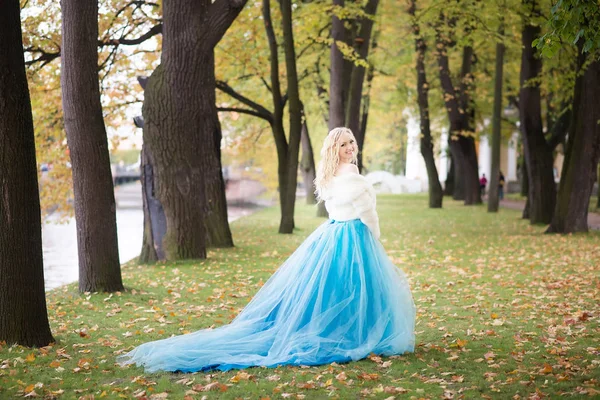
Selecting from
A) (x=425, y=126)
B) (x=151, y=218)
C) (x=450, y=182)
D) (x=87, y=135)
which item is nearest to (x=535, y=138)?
(x=151, y=218)

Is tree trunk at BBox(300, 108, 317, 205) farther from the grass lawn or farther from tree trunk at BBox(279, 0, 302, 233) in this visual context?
the grass lawn

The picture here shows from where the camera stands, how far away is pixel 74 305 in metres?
10.7

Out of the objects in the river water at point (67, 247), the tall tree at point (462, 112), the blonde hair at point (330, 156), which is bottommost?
the river water at point (67, 247)

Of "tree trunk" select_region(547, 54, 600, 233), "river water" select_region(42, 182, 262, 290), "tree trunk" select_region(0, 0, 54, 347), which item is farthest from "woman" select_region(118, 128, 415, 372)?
"tree trunk" select_region(547, 54, 600, 233)

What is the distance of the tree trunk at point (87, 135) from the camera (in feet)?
35.1

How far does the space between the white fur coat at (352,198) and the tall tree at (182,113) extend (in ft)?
23.9

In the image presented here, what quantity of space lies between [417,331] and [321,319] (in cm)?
183

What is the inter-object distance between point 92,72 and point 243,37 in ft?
45.4

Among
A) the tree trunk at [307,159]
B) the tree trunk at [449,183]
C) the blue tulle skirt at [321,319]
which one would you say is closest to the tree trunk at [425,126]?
the tree trunk at [307,159]

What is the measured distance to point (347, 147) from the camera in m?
7.85

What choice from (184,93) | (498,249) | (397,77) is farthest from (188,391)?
(397,77)

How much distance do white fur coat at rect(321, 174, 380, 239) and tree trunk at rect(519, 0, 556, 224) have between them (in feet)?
50.3

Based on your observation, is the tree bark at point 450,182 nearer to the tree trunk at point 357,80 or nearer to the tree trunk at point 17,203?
the tree trunk at point 357,80

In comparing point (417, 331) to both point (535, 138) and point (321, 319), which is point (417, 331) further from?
point (535, 138)
